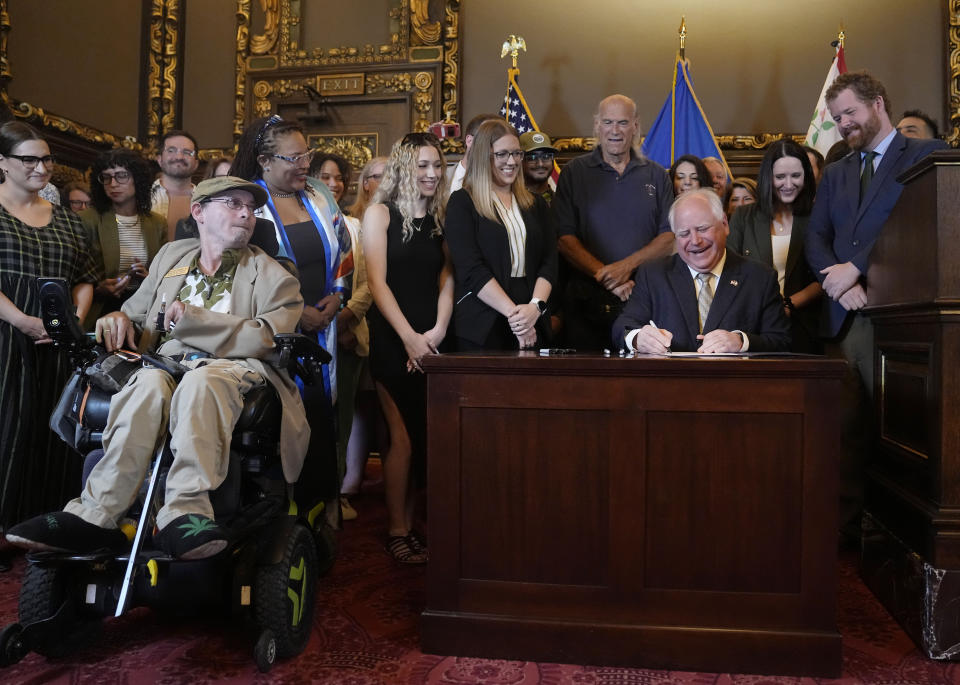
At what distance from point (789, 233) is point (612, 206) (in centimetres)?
78

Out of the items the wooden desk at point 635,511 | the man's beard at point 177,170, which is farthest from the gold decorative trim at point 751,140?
the wooden desk at point 635,511

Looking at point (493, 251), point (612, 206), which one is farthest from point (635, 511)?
point (612, 206)

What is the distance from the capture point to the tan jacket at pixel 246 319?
2.32m

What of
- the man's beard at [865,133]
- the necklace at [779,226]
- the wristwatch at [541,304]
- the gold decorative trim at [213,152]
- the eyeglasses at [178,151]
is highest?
the gold decorative trim at [213,152]

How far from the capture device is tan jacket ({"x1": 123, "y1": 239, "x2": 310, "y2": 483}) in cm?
232

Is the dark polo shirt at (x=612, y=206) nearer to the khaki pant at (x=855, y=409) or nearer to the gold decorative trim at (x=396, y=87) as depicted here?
the khaki pant at (x=855, y=409)

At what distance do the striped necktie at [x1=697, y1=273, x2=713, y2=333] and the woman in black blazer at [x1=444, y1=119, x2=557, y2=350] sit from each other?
61 cm

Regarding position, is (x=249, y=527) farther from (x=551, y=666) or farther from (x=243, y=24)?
(x=243, y=24)

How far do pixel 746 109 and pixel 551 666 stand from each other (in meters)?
5.60

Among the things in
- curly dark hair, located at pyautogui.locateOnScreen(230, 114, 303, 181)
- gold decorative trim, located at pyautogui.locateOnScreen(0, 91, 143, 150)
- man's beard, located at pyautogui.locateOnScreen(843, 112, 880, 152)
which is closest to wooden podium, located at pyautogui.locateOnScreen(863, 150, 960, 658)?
man's beard, located at pyautogui.locateOnScreen(843, 112, 880, 152)

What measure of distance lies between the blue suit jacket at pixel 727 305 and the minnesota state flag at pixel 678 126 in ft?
11.9

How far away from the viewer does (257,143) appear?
9.42 feet

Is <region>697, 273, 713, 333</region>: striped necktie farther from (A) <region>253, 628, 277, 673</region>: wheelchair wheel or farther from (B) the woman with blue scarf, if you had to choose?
(A) <region>253, 628, 277, 673</region>: wheelchair wheel

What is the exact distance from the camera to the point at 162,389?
2.10m
